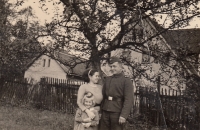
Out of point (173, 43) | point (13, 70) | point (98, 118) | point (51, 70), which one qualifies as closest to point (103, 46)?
point (173, 43)

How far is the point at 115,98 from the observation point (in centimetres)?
426

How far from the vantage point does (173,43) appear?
6.85m

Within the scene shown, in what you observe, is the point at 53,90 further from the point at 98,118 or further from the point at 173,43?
the point at 98,118

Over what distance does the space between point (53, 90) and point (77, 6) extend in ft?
21.5

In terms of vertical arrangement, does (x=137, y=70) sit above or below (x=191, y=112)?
above

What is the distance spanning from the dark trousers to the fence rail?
3145mm

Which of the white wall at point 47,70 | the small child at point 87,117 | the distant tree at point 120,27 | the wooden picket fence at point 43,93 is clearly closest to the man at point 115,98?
the small child at point 87,117

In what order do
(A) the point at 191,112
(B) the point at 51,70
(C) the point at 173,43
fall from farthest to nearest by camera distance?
(B) the point at 51,70
(A) the point at 191,112
(C) the point at 173,43

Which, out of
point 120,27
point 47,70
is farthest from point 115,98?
point 47,70

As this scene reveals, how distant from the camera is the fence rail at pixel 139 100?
26.6 ft

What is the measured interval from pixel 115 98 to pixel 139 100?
18.4 ft

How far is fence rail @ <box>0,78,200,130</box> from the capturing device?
26.6 ft

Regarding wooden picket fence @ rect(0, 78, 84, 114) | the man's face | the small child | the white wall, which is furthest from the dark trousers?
the white wall

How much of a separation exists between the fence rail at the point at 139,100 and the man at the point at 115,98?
3.16m
